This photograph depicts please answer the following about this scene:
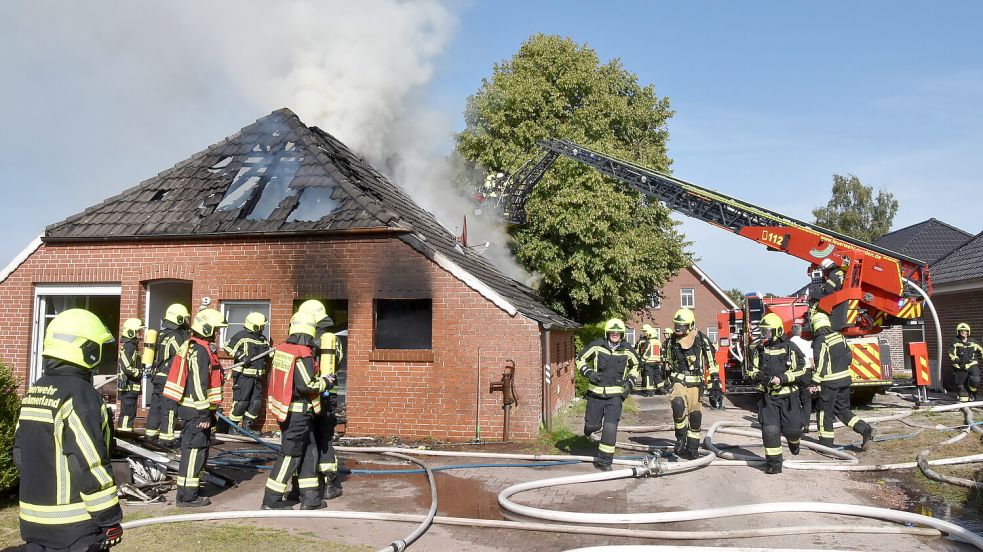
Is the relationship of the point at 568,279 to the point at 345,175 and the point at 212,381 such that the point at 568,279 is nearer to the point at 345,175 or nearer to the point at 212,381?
the point at 345,175

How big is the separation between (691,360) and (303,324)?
17.0ft

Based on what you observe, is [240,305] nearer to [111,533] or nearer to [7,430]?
[7,430]

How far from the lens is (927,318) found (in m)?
18.4

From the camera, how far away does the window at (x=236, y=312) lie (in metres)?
11.2

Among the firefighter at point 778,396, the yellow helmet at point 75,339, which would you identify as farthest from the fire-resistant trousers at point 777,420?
the yellow helmet at point 75,339

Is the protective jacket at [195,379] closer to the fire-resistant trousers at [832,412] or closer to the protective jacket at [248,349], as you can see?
the protective jacket at [248,349]

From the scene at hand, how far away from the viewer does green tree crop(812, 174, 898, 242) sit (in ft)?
135

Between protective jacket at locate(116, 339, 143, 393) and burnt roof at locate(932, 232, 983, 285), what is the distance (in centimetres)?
1737

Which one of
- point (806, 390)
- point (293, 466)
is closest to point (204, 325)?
point (293, 466)

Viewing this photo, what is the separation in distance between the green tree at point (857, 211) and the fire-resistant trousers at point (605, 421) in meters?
37.9

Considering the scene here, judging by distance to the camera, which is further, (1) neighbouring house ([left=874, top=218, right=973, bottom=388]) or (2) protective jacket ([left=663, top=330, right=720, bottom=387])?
(1) neighbouring house ([left=874, top=218, right=973, bottom=388])

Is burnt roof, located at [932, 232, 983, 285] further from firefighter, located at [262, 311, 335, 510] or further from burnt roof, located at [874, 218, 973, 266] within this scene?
firefighter, located at [262, 311, 335, 510]

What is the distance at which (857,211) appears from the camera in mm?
42156

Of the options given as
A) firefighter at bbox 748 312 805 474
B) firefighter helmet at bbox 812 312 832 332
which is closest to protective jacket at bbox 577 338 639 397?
firefighter at bbox 748 312 805 474
